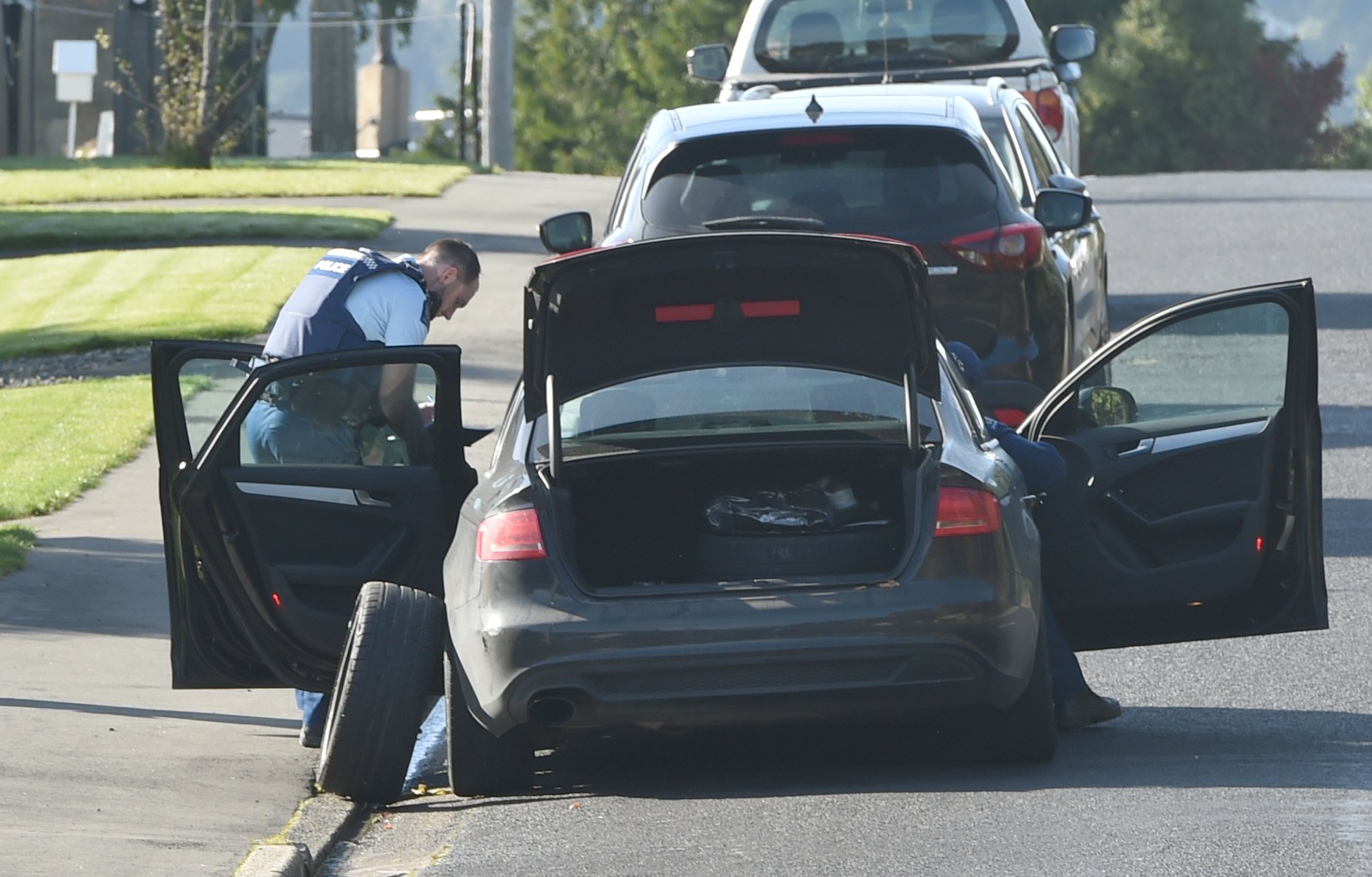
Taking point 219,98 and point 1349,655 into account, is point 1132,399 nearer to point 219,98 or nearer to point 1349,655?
point 1349,655

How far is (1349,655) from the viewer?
8797 millimetres

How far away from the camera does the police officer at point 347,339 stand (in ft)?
24.5

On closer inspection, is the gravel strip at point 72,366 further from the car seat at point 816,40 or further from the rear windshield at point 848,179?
the rear windshield at point 848,179

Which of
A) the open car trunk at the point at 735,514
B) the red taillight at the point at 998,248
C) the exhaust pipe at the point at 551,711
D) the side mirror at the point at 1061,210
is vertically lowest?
the exhaust pipe at the point at 551,711

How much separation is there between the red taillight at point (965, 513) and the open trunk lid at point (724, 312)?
446 mm

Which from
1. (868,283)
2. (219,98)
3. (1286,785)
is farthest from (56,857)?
(219,98)

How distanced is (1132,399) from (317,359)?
263 cm

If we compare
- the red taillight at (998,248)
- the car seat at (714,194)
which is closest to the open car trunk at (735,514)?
the red taillight at (998,248)

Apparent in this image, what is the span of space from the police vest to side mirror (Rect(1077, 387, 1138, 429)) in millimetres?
2234

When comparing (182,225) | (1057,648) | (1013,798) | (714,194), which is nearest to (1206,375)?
(1057,648)

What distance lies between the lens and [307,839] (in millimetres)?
6758

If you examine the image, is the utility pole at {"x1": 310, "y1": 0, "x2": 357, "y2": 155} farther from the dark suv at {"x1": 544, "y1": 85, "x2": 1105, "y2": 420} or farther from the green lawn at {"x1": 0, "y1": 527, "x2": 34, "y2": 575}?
the dark suv at {"x1": 544, "y1": 85, "x2": 1105, "y2": 420}

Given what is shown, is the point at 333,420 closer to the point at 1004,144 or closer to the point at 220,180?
the point at 1004,144

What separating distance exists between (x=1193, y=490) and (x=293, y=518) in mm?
2826
